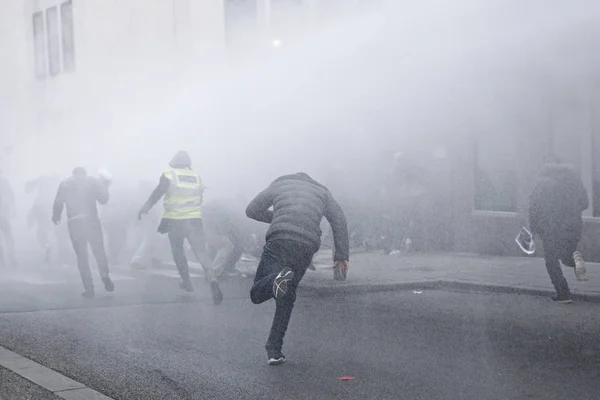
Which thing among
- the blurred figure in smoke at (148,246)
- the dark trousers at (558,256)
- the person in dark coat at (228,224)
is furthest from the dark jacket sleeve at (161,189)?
the dark trousers at (558,256)

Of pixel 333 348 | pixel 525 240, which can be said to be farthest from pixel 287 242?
pixel 525 240

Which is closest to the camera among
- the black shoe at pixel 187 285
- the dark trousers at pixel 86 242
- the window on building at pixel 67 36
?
the dark trousers at pixel 86 242

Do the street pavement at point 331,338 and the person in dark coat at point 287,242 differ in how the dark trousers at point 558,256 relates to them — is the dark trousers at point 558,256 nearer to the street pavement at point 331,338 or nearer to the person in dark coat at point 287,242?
the street pavement at point 331,338

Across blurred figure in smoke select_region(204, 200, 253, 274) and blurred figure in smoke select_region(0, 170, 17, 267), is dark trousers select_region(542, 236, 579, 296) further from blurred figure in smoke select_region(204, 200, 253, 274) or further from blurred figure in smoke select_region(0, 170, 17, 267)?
blurred figure in smoke select_region(0, 170, 17, 267)

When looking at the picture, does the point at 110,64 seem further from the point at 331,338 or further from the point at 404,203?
the point at 331,338

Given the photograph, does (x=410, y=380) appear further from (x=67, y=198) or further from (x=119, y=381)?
(x=67, y=198)

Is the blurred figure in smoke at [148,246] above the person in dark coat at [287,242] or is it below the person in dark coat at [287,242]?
below

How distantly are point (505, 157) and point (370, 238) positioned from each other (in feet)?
8.68

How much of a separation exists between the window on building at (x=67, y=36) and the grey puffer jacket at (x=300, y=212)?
10770 mm

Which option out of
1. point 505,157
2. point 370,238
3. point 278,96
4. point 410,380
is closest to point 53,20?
point 278,96

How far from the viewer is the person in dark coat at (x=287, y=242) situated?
19.4 ft

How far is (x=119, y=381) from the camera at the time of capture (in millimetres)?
5383

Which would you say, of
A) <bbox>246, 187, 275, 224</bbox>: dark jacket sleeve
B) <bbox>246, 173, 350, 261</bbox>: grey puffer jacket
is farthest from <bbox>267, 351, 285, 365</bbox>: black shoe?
<bbox>246, 187, 275, 224</bbox>: dark jacket sleeve

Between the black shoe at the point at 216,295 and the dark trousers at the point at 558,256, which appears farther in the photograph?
the black shoe at the point at 216,295
